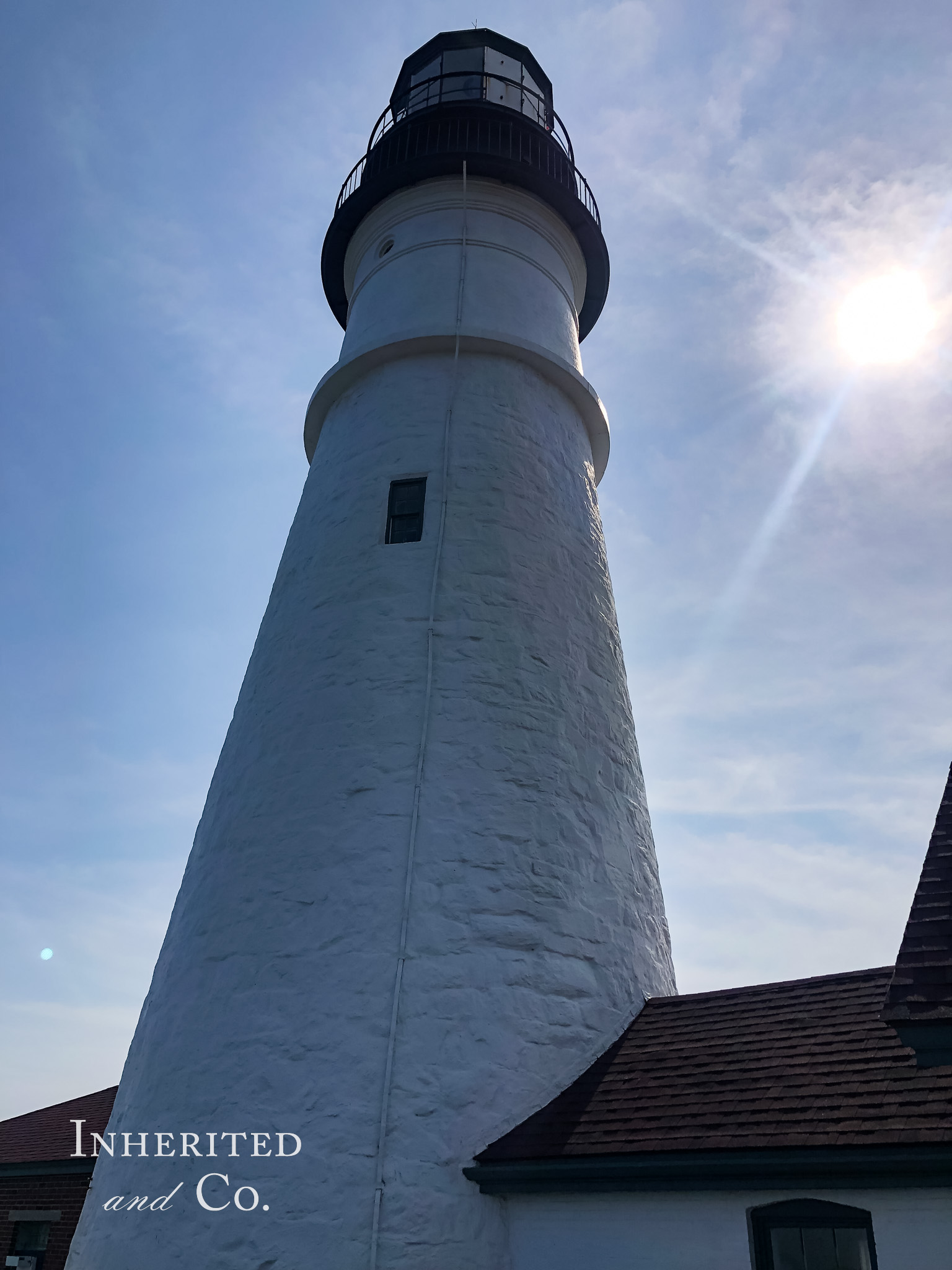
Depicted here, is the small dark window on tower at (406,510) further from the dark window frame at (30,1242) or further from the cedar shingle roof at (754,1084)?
the dark window frame at (30,1242)

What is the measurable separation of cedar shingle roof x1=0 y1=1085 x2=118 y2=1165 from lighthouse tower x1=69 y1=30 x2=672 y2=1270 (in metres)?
0.34

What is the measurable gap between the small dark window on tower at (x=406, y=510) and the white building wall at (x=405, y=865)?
0.12 metres

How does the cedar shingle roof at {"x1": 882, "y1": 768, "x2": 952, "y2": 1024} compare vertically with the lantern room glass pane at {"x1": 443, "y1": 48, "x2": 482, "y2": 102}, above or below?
below

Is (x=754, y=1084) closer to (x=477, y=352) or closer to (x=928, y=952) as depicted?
(x=928, y=952)

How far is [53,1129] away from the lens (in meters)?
12.4

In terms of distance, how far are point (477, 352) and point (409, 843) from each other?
6.00 metres

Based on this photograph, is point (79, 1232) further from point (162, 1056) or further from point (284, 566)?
point (284, 566)

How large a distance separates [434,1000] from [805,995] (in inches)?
120

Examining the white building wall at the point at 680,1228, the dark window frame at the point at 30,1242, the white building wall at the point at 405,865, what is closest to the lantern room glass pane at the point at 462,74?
the white building wall at the point at 405,865

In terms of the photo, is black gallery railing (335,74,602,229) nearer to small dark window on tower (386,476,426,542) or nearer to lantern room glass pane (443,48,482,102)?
→ lantern room glass pane (443,48,482,102)

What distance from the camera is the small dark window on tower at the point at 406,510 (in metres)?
9.55

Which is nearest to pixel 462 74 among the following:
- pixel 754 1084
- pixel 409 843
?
pixel 409 843

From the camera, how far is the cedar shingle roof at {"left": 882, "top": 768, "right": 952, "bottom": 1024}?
4902 mm

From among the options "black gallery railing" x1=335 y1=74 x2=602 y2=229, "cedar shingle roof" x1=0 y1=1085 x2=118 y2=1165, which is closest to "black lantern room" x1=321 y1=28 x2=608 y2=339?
"black gallery railing" x1=335 y1=74 x2=602 y2=229
